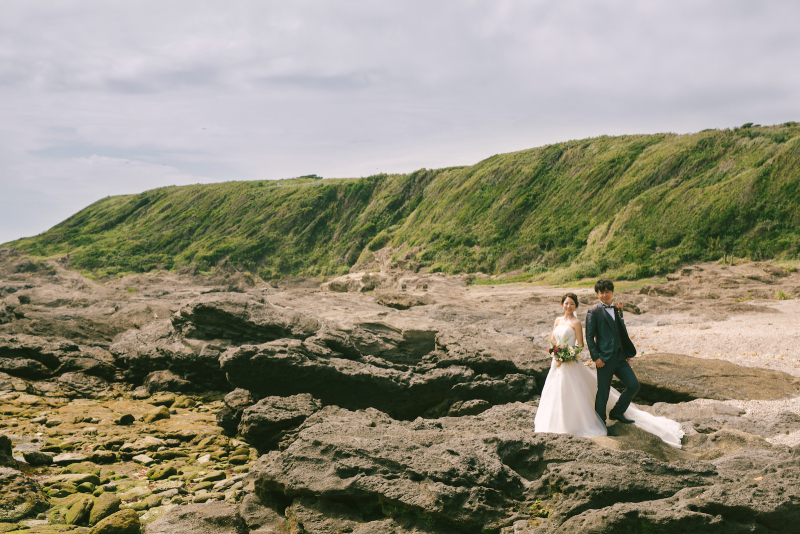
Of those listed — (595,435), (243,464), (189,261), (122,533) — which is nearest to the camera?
(122,533)

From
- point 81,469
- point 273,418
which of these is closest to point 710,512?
point 273,418

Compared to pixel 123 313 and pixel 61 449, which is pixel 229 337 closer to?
pixel 61 449

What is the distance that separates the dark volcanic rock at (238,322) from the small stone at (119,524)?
298 inches

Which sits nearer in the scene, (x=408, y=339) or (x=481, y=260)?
(x=408, y=339)

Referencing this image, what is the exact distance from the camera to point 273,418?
331 inches

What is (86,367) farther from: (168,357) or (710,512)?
(710,512)

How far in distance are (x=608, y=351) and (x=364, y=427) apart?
10.7 feet

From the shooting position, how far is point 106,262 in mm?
57406

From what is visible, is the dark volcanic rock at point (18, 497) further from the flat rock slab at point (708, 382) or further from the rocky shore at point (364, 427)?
the flat rock slab at point (708, 382)

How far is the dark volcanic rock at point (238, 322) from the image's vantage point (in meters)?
13.3

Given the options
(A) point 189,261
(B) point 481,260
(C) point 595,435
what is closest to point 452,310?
(C) point 595,435

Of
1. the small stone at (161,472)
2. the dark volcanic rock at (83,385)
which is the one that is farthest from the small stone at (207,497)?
the dark volcanic rock at (83,385)

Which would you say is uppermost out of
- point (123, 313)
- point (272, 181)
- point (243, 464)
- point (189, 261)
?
point (272, 181)

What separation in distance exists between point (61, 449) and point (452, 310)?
45.1ft
